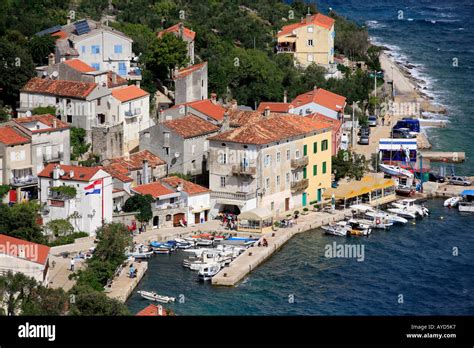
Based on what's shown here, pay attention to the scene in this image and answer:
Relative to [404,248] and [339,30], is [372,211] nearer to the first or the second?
[404,248]

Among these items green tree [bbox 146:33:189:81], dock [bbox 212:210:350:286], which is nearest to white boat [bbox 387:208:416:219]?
dock [bbox 212:210:350:286]

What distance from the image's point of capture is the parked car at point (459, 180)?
4609 centimetres

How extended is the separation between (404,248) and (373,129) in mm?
19030

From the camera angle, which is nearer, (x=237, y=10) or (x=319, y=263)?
(x=319, y=263)

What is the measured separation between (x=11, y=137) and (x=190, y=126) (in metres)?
8.07

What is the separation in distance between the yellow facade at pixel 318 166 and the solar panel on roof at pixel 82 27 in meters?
13.6

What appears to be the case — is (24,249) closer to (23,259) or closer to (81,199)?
(23,259)

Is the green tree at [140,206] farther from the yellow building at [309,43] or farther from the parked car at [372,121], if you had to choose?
the yellow building at [309,43]

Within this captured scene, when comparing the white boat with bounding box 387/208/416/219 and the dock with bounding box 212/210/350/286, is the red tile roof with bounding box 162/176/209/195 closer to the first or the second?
the dock with bounding box 212/210/350/286

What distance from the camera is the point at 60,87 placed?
4334 centimetres

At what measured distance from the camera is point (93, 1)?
62.0 m

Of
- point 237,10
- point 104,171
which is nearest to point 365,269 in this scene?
point 104,171

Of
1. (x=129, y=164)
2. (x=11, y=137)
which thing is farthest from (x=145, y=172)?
(x=11, y=137)

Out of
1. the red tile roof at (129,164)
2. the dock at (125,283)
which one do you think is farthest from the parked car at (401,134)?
the dock at (125,283)
